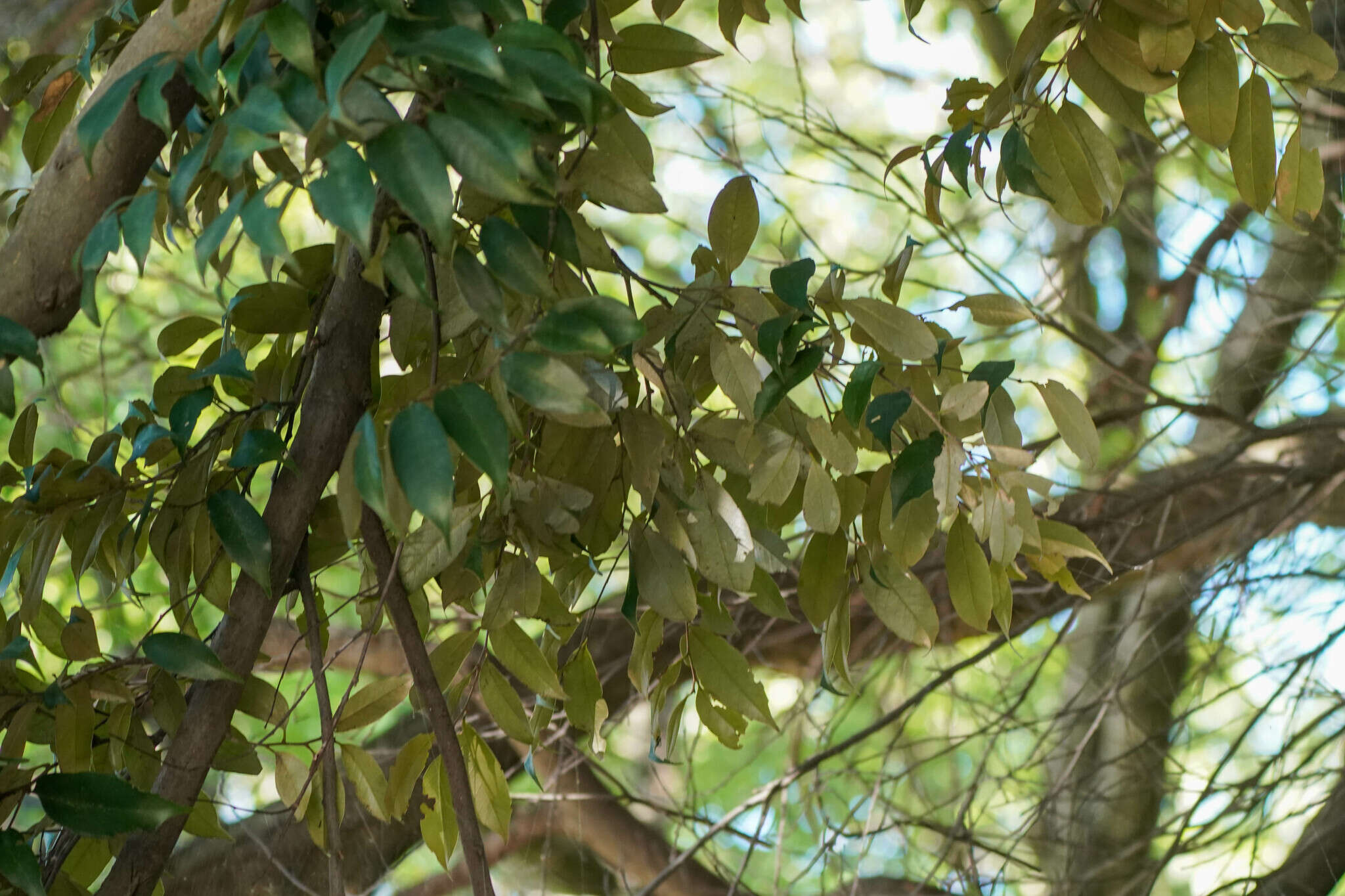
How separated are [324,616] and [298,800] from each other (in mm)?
118

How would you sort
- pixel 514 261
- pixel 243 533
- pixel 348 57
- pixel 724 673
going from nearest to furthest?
pixel 348 57
pixel 514 261
pixel 243 533
pixel 724 673

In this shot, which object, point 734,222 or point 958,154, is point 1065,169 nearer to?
point 958,154

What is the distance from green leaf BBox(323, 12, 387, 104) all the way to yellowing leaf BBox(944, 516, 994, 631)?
448 millimetres

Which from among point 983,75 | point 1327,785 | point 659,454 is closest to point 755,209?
point 659,454

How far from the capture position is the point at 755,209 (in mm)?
656

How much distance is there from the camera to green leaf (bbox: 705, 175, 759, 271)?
2.13 feet

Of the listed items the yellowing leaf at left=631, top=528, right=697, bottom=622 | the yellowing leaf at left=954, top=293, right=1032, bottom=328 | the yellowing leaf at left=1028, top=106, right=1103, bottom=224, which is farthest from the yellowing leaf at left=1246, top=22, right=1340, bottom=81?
the yellowing leaf at left=631, top=528, right=697, bottom=622

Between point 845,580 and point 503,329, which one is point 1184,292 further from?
point 503,329

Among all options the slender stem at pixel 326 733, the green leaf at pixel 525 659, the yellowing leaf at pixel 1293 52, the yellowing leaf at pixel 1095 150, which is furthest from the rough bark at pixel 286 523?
the yellowing leaf at pixel 1293 52

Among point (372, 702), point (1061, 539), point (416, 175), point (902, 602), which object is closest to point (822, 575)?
point (902, 602)

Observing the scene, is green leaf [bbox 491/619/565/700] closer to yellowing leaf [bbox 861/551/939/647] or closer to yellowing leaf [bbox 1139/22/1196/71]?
yellowing leaf [bbox 861/551/939/647]

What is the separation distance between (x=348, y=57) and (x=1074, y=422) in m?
0.44

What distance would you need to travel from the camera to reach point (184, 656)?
576 millimetres

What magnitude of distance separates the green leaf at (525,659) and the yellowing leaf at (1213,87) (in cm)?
50
